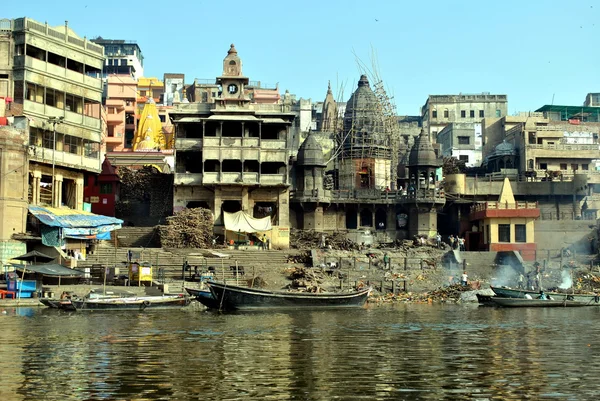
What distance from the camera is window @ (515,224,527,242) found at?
60.4 meters

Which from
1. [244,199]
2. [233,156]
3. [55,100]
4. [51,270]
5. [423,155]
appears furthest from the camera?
[423,155]

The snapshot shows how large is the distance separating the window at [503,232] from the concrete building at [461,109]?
36251 mm

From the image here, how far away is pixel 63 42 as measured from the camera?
179ft

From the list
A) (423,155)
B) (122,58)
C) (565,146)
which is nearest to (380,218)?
(423,155)

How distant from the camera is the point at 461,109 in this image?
97.6m

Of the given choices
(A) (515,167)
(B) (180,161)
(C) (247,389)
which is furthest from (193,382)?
(A) (515,167)

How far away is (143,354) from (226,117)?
38.1m

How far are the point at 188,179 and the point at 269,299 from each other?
21.7 meters

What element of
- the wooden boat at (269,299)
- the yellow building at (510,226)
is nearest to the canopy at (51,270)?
the wooden boat at (269,299)

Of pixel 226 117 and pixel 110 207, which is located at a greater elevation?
pixel 226 117

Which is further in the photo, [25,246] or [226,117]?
[226,117]

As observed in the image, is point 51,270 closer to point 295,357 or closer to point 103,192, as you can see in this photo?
point 103,192

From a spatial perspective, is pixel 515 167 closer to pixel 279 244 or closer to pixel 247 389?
pixel 279 244

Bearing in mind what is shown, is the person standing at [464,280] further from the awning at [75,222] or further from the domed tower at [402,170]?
the domed tower at [402,170]
